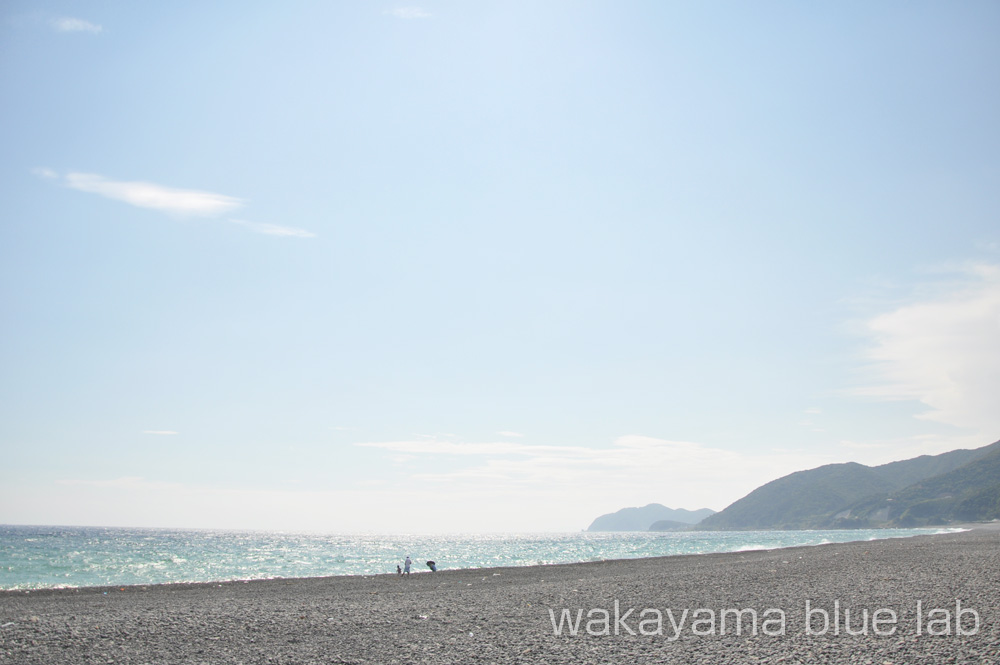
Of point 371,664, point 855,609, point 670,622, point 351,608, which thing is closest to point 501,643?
point 371,664

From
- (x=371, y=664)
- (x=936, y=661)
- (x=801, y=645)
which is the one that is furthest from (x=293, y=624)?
(x=936, y=661)

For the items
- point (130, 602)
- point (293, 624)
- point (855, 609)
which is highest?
point (855, 609)

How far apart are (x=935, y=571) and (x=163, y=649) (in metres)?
21.1

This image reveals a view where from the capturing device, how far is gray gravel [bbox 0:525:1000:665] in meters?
9.77

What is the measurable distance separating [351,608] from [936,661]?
13.3 meters

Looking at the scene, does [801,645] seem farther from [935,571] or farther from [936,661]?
[935,571]

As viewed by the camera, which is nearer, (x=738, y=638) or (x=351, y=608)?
(x=738, y=638)

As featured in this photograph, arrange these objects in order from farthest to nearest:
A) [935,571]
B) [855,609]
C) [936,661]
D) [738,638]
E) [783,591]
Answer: [935,571] < [783,591] < [855,609] < [738,638] < [936,661]

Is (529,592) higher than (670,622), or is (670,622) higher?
(670,622)

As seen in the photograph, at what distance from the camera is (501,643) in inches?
436

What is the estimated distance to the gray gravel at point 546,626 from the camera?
32.0ft

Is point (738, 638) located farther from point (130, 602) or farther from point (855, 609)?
point (130, 602)

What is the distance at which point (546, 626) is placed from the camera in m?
12.4

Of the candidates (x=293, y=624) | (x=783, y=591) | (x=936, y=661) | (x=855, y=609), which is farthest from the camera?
(x=783, y=591)
